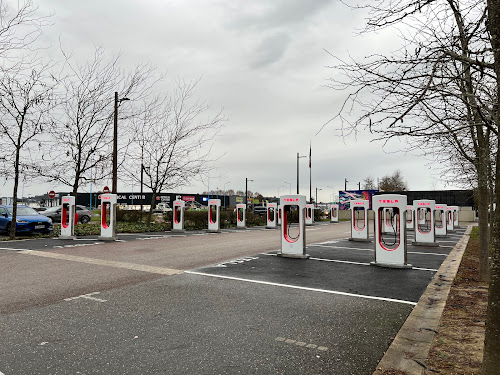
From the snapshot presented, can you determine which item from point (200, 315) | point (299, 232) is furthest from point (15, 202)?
point (200, 315)

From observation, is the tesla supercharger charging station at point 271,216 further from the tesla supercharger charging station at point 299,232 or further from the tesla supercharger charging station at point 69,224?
the tesla supercharger charging station at point 299,232

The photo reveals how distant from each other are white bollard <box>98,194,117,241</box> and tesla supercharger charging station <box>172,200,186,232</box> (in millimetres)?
6155

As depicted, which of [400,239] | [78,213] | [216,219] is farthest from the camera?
[78,213]

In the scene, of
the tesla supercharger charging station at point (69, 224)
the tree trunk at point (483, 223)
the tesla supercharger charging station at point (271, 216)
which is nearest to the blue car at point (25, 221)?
the tesla supercharger charging station at point (69, 224)

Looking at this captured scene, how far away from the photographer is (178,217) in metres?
21.8

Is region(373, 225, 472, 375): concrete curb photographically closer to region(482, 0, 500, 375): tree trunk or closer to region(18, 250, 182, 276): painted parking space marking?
region(482, 0, 500, 375): tree trunk

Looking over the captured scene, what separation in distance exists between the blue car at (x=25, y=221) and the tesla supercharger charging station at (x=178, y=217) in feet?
22.4

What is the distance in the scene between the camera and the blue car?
616 inches

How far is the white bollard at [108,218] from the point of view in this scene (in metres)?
14.6

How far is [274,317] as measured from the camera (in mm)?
4715

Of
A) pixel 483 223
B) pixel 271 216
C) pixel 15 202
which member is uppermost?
pixel 15 202

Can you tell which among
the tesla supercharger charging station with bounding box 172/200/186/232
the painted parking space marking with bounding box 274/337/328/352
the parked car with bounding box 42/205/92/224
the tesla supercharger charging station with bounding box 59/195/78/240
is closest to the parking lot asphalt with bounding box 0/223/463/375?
the painted parking space marking with bounding box 274/337/328/352

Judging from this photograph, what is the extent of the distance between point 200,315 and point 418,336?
2655mm

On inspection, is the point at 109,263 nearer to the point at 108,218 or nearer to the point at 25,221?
the point at 108,218
